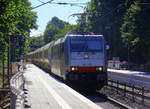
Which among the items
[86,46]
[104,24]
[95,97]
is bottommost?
[95,97]

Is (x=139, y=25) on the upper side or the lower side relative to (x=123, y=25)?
lower

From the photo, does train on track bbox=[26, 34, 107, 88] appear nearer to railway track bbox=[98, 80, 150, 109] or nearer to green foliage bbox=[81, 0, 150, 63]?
railway track bbox=[98, 80, 150, 109]

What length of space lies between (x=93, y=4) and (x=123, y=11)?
1070 centimetres

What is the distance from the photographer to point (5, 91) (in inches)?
1030

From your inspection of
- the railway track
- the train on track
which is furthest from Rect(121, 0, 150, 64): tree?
the train on track

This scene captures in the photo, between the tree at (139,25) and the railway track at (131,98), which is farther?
the tree at (139,25)

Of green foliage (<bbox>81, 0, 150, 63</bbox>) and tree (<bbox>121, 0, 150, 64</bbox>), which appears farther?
green foliage (<bbox>81, 0, 150, 63</bbox>)

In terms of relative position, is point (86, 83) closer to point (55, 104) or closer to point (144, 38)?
point (55, 104)

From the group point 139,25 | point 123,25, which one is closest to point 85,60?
point 139,25

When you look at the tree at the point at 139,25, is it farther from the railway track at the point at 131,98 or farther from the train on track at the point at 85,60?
the train on track at the point at 85,60

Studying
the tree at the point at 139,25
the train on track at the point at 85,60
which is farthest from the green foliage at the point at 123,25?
the train on track at the point at 85,60

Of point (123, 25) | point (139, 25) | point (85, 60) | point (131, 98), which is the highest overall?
point (123, 25)

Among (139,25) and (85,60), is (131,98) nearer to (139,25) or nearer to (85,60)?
(85,60)

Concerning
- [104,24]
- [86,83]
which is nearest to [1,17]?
[86,83]
